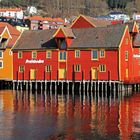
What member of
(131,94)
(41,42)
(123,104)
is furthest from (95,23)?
(123,104)

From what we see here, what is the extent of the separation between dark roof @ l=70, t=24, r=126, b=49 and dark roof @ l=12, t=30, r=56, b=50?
4539 mm

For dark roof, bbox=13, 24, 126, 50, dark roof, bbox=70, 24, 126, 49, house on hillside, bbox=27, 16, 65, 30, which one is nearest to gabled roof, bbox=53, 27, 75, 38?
dark roof, bbox=13, 24, 126, 50

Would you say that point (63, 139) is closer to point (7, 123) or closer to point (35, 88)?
point (7, 123)

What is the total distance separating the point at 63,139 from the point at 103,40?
43633mm

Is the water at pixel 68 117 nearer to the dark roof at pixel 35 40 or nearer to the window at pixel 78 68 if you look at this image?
the window at pixel 78 68

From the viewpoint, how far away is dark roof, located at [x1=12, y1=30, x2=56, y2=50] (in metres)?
90.0

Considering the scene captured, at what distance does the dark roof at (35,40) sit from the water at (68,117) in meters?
14.3

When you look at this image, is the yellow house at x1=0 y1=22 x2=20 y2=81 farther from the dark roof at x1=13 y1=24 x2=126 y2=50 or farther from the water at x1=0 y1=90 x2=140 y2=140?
the water at x1=0 y1=90 x2=140 y2=140

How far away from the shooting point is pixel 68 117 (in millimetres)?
55281

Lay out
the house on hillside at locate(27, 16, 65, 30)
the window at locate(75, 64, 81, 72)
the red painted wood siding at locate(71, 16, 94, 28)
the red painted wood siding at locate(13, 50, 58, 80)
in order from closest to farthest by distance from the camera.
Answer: the window at locate(75, 64, 81, 72) < the red painted wood siding at locate(13, 50, 58, 80) < the red painted wood siding at locate(71, 16, 94, 28) < the house on hillside at locate(27, 16, 65, 30)

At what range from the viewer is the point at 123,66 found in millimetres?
84188

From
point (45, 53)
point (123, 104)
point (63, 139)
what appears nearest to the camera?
point (63, 139)

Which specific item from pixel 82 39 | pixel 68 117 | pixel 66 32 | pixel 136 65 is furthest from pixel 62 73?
pixel 68 117

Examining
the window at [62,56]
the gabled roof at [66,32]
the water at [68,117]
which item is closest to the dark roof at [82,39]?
the gabled roof at [66,32]
